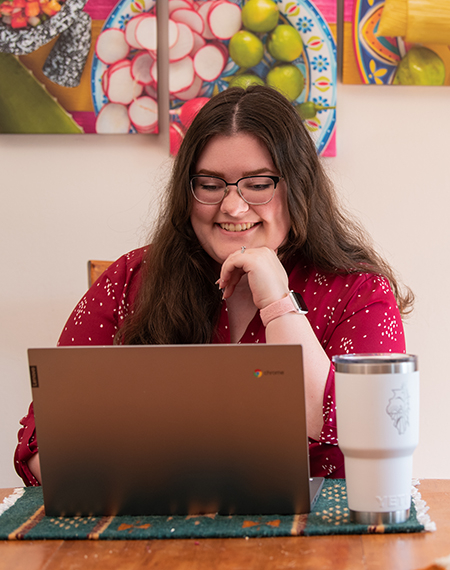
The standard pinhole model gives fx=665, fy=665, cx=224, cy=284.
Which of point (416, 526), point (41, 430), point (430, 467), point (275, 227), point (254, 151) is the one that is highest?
point (254, 151)

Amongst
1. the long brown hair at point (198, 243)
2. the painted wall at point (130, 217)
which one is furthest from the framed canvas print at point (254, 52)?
the long brown hair at point (198, 243)

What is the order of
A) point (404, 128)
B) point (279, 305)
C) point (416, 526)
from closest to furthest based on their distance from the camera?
point (416, 526) < point (279, 305) < point (404, 128)

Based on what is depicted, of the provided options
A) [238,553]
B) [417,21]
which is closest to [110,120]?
[417,21]

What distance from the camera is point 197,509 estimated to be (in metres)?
0.71

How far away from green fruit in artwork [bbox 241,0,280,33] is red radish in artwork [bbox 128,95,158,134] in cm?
35

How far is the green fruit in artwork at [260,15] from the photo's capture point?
189 cm

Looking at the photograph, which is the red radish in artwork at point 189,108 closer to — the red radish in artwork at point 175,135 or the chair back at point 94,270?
the red radish in artwork at point 175,135

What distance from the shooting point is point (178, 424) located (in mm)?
680

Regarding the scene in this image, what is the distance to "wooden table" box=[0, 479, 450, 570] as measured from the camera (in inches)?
23.0

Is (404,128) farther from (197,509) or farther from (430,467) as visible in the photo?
(197,509)

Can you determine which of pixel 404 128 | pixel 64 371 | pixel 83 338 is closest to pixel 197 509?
pixel 64 371

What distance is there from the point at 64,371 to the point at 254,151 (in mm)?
714

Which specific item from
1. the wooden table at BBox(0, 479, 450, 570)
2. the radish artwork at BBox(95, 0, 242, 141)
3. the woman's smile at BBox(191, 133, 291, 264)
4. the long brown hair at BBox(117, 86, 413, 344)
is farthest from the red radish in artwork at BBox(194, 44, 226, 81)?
the wooden table at BBox(0, 479, 450, 570)

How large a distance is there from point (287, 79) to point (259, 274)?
3.18 feet
